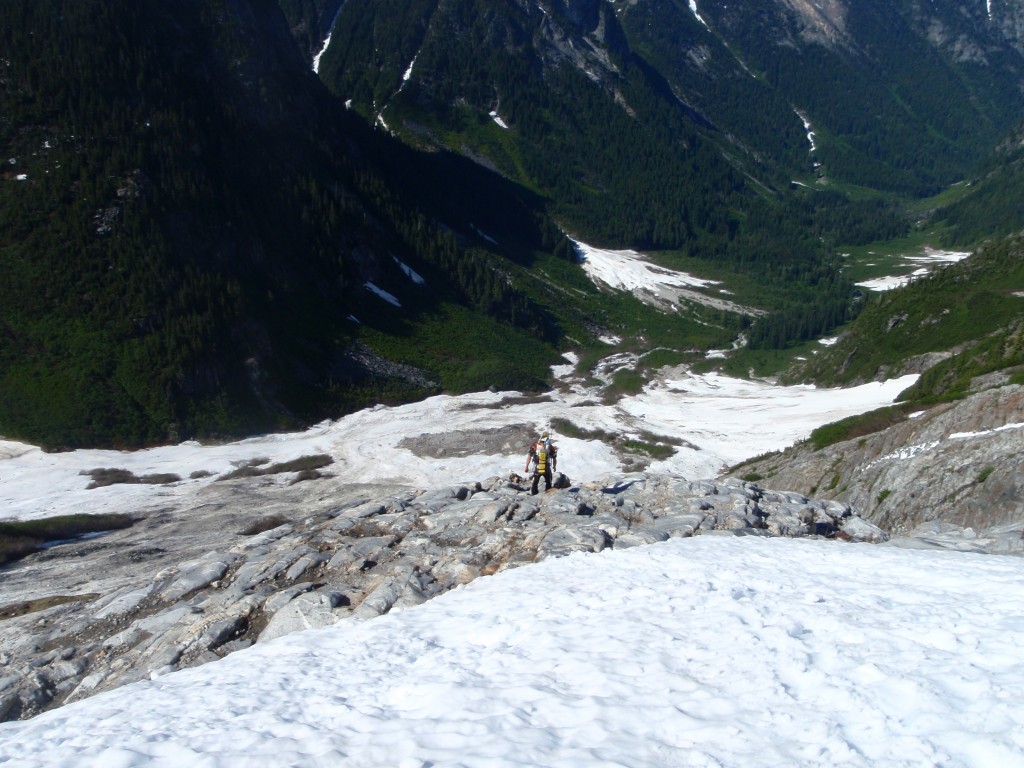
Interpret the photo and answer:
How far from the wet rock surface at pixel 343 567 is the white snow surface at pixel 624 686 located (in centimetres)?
228

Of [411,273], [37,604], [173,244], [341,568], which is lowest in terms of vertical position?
[37,604]

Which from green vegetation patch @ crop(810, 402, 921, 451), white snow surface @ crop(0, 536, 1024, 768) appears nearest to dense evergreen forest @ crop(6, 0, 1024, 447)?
green vegetation patch @ crop(810, 402, 921, 451)

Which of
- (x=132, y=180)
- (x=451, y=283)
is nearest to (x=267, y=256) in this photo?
(x=132, y=180)

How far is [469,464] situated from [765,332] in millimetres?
57123

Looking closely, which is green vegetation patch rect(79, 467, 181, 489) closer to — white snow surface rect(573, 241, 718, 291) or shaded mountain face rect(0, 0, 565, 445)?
shaded mountain face rect(0, 0, 565, 445)

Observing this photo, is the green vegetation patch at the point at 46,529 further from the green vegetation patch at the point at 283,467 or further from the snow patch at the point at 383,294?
the snow patch at the point at 383,294

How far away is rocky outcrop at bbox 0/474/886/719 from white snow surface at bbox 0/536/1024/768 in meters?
2.00

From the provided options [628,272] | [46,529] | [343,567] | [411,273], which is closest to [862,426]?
[343,567]

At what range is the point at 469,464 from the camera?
45750mm

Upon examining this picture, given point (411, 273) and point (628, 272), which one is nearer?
point (411, 273)

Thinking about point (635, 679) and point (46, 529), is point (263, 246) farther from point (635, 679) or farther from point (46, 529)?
point (635, 679)

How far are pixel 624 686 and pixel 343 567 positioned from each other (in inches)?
362

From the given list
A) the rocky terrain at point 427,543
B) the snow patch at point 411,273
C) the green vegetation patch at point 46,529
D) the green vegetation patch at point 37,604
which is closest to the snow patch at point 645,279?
the snow patch at point 411,273

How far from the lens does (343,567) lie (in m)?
15.6
